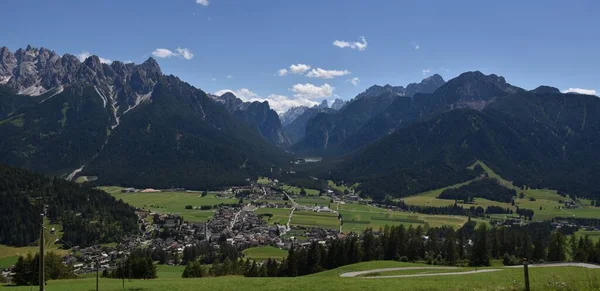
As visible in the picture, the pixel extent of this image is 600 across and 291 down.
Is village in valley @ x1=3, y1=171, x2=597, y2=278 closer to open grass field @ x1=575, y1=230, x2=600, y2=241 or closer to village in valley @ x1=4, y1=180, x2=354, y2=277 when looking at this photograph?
village in valley @ x1=4, y1=180, x2=354, y2=277

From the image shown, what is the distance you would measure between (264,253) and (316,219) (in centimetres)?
6445

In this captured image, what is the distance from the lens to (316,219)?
18150 centimetres

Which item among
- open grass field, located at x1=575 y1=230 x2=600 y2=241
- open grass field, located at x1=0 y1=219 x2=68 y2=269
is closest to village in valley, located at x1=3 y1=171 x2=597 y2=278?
open grass field, located at x1=0 y1=219 x2=68 y2=269

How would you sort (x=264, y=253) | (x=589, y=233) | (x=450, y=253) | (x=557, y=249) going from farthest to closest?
(x=589, y=233)
(x=264, y=253)
(x=557, y=249)
(x=450, y=253)

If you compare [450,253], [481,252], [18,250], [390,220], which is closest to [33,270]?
[450,253]

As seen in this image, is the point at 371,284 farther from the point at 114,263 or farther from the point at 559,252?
the point at 114,263

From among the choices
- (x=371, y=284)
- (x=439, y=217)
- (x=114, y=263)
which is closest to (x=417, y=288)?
(x=371, y=284)

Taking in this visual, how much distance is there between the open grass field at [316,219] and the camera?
16841 cm

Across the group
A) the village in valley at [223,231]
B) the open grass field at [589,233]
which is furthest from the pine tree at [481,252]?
the open grass field at [589,233]

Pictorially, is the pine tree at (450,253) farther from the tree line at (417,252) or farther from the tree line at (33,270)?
the tree line at (33,270)

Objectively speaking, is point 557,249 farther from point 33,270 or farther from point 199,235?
point 199,235

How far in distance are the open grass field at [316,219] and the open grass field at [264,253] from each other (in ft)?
141

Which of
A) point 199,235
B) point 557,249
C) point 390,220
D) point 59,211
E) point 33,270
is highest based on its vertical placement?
point 33,270

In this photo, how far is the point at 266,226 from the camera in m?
162
